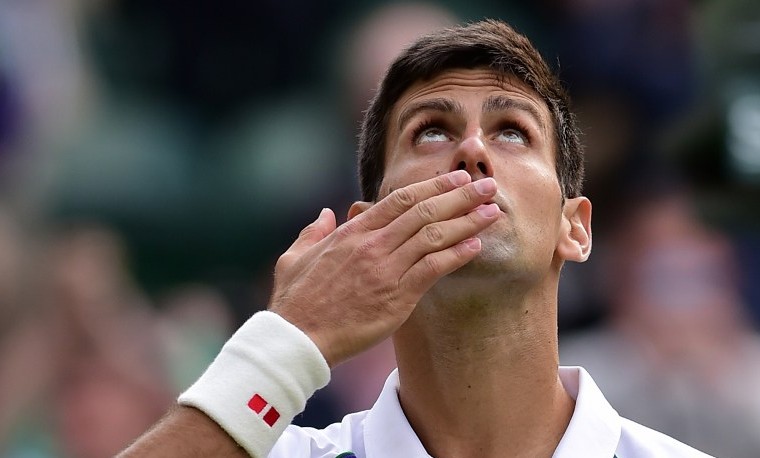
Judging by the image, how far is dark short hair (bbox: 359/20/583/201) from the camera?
3.53m

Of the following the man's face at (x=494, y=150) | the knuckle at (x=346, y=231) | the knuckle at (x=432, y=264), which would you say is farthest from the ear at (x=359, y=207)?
the knuckle at (x=432, y=264)

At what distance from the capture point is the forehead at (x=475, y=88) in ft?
11.2

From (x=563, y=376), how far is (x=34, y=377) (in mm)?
3256

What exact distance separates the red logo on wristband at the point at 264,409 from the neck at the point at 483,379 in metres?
0.63

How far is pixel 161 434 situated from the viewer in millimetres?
2717

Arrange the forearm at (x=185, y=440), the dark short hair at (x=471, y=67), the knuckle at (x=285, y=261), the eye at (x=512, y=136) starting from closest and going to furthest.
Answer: the forearm at (x=185, y=440), the knuckle at (x=285, y=261), the eye at (x=512, y=136), the dark short hair at (x=471, y=67)

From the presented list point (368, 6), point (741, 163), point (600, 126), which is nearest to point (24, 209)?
point (368, 6)

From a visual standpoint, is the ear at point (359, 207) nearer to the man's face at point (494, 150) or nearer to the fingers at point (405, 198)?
the man's face at point (494, 150)

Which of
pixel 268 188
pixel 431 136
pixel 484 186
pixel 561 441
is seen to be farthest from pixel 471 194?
pixel 268 188

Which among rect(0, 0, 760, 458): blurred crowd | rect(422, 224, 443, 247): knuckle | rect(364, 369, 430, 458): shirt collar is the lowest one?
rect(0, 0, 760, 458): blurred crowd

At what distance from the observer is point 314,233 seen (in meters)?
3.12

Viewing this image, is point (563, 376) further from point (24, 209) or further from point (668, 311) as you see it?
point (24, 209)

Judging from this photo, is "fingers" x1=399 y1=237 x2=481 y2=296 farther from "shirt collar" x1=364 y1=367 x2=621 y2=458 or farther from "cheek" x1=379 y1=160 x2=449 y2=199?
"shirt collar" x1=364 y1=367 x2=621 y2=458

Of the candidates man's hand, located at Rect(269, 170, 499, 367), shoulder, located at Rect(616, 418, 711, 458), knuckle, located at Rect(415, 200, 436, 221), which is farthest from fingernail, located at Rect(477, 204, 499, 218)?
shoulder, located at Rect(616, 418, 711, 458)
